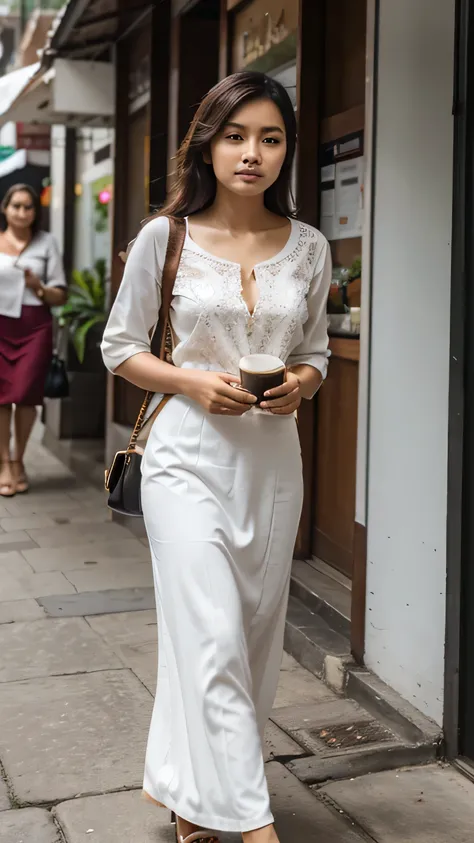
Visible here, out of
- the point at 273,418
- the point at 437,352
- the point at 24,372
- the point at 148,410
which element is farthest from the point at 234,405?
the point at 24,372

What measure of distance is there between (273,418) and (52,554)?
394 cm

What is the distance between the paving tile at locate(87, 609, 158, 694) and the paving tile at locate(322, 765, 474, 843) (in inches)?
42.6

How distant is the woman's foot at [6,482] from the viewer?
8.25m

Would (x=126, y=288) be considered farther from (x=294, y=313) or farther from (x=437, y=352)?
(x=437, y=352)

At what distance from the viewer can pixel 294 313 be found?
2895mm

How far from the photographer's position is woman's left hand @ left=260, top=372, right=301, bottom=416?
271 centimetres

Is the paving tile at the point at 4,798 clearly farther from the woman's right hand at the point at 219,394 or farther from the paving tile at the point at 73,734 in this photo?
the woman's right hand at the point at 219,394

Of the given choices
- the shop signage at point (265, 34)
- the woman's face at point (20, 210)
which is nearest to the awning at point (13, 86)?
the woman's face at point (20, 210)

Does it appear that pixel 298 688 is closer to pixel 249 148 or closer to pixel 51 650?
pixel 51 650

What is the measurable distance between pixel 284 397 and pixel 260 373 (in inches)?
4.6

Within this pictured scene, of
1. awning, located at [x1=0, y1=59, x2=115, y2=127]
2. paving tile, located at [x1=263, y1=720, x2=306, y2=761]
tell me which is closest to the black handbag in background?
awning, located at [x1=0, y1=59, x2=115, y2=127]

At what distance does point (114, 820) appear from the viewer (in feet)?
10.6

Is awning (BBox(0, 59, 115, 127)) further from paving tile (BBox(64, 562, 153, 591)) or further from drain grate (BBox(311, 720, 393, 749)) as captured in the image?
drain grate (BBox(311, 720, 393, 749))

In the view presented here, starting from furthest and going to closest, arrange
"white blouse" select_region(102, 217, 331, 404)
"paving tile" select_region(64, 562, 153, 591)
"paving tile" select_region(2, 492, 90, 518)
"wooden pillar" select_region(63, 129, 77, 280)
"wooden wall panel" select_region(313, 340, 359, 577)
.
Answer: "wooden pillar" select_region(63, 129, 77, 280), "paving tile" select_region(2, 492, 90, 518), "paving tile" select_region(64, 562, 153, 591), "wooden wall panel" select_region(313, 340, 359, 577), "white blouse" select_region(102, 217, 331, 404)
